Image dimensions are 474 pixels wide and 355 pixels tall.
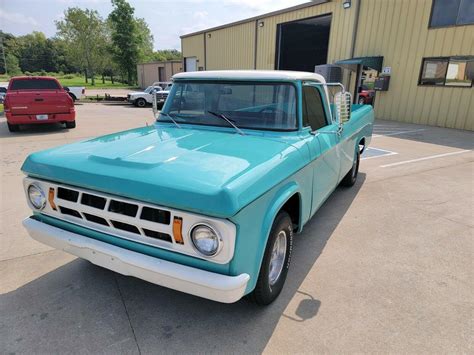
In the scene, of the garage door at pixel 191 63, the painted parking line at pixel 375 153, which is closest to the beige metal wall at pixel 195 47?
the garage door at pixel 191 63

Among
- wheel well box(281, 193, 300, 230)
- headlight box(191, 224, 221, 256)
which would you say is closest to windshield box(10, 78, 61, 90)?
wheel well box(281, 193, 300, 230)

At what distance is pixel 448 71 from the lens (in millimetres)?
12469

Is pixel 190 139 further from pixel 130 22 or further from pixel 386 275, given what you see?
pixel 130 22

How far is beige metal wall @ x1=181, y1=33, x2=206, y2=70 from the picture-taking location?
28.6 m

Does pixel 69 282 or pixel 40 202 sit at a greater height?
pixel 40 202

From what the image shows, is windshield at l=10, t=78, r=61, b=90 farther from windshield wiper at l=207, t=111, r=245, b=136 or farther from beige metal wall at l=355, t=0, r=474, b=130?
beige metal wall at l=355, t=0, r=474, b=130

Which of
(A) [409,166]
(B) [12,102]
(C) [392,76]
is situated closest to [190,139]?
(A) [409,166]

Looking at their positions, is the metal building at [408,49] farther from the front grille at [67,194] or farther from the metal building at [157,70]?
the metal building at [157,70]

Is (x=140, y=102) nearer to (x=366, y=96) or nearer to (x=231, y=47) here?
(x=231, y=47)

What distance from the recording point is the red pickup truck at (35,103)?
962 cm

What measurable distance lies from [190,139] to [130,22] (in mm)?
48199

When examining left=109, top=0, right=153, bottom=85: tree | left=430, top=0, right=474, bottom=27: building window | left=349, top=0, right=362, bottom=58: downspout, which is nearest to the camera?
left=430, top=0, right=474, bottom=27: building window

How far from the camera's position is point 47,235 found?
8.05ft

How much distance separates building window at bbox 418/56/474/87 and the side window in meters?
11.5
